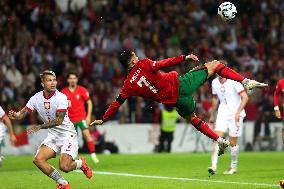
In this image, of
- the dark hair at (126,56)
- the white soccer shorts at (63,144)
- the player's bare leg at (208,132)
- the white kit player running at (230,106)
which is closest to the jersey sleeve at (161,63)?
the dark hair at (126,56)

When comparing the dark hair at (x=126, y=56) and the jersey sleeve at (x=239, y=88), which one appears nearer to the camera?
the dark hair at (x=126, y=56)

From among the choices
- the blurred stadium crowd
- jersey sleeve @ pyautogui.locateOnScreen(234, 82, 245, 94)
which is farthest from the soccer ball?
the blurred stadium crowd

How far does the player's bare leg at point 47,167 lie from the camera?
13.6 m

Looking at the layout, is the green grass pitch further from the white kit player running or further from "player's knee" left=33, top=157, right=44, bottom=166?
"player's knee" left=33, top=157, right=44, bottom=166

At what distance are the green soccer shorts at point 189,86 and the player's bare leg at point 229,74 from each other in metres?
0.13

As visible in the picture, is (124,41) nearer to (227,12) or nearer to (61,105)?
(227,12)

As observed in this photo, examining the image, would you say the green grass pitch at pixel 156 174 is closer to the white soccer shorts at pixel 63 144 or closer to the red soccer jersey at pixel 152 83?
the white soccer shorts at pixel 63 144

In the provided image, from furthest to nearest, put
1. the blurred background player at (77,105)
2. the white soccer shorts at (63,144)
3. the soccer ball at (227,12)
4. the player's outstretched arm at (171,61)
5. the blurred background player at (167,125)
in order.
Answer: the blurred background player at (167,125) < the blurred background player at (77,105) < the soccer ball at (227,12) < the white soccer shorts at (63,144) < the player's outstretched arm at (171,61)

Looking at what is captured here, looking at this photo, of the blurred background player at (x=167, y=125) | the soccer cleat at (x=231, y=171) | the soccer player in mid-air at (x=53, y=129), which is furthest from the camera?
the blurred background player at (x=167, y=125)

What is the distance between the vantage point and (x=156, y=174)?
1767cm

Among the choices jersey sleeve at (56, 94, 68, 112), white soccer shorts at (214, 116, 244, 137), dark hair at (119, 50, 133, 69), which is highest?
dark hair at (119, 50, 133, 69)

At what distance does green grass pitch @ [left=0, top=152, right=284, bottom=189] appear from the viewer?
593 inches

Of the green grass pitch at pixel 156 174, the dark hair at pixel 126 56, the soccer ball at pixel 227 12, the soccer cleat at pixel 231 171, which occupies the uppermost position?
the soccer ball at pixel 227 12

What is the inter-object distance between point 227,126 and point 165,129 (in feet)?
27.0
